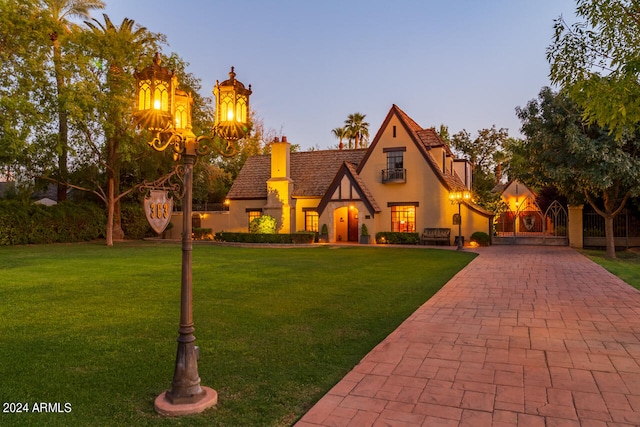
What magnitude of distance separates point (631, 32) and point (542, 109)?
11.2m

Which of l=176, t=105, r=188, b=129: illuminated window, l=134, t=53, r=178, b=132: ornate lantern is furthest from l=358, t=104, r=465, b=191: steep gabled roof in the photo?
l=134, t=53, r=178, b=132: ornate lantern

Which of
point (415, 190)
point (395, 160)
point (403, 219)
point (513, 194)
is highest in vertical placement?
point (395, 160)

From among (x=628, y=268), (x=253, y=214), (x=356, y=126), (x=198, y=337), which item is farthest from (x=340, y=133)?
(x=198, y=337)

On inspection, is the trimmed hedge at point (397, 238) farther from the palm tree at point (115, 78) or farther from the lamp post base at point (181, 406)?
the lamp post base at point (181, 406)

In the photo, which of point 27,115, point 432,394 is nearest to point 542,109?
point 432,394

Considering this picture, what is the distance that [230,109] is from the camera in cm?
454

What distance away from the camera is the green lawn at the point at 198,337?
375cm

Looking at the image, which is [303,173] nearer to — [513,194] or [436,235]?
[436,235]

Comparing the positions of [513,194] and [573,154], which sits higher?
[573,154]

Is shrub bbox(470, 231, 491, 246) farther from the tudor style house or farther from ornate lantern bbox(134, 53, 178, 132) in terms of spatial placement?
ornate lantern bbox(134, 53, 178, 132)

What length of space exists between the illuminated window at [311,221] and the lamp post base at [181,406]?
922 inches

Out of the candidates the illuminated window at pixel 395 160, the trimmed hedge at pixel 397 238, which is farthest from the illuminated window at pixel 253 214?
the illuminated window at pixel 395 160

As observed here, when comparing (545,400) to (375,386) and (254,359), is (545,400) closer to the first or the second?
(375,386)

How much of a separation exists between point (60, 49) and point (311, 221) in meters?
17.5
